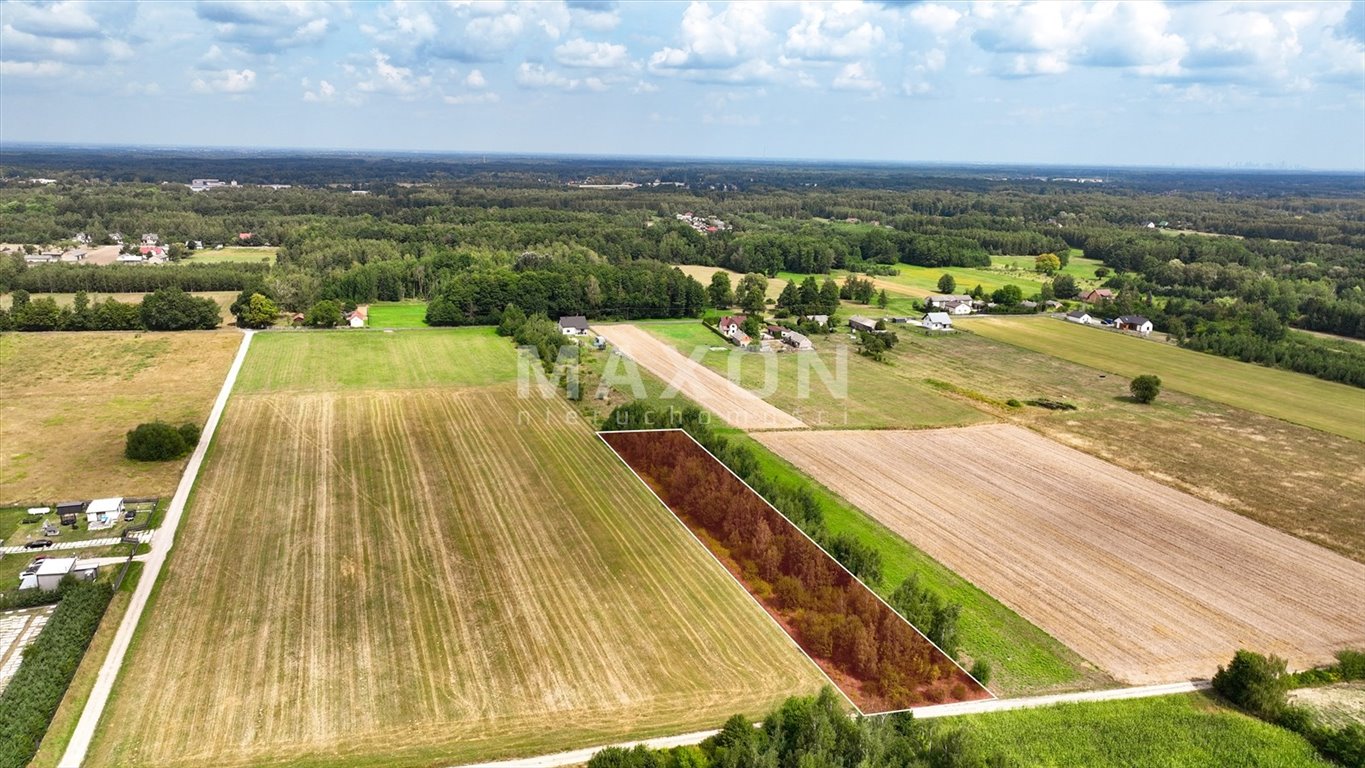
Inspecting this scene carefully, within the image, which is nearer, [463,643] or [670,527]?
[463,643]

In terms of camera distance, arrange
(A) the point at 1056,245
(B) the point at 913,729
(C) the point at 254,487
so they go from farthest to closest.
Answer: (A) the point at 1056,245 → (C) the point at 254,487 → (B) the point at 913,729

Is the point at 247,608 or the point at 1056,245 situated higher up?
the point at 1056,245

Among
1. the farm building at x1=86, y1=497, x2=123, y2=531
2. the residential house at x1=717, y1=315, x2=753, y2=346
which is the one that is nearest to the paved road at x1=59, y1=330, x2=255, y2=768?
the farm building at x1=86, y1=497, x2=123, y2=531

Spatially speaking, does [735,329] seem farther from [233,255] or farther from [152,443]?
[233,255]

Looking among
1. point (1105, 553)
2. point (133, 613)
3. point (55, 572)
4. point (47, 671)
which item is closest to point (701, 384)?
point (1105, 553)

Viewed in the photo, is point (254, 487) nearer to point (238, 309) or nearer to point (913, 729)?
point (913, 729)

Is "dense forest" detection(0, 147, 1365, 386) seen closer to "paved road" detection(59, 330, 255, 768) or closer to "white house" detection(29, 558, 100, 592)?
"paved road" detection(59, 330, 255, 768)

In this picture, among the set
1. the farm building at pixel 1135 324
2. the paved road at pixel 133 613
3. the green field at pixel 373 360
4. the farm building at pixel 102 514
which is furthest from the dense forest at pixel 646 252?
the farm building at pixel 102 514

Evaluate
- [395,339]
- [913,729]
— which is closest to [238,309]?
[395,339]
